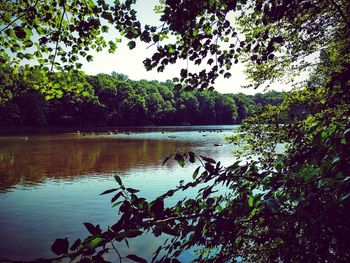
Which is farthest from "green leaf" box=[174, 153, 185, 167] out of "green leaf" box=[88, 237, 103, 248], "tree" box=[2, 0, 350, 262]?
"green leaf" box=[88, 237, 103, 248]

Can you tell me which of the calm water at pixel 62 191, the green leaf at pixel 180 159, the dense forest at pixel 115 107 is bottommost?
the calm water at pixel 62 191

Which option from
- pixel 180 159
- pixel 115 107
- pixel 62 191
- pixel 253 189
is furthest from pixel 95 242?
pixel 115 107

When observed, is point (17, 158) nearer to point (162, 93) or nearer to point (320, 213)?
point (320, 213)

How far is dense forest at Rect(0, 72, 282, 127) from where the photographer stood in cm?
8769

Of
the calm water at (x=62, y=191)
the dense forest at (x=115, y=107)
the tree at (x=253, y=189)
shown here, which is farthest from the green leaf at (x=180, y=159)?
the dense forest at (x=115, y=107)

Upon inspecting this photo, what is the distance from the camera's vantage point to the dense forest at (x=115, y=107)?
288 ft

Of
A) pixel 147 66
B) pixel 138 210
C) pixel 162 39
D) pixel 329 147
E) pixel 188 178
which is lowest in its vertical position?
pixel 188 178

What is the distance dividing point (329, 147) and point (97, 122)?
109 meters

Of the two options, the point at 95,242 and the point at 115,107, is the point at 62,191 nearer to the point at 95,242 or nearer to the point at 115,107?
the point at 95,242

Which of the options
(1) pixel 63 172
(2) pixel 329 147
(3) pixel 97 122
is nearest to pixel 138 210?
(2) pixel 329 147

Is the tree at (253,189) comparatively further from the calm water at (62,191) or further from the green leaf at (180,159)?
the calm water at (62,191)

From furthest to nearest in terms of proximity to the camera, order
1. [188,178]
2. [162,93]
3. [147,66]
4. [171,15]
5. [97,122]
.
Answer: [162,93] → [97,122] → [188,178] → [147,66] → [171,15]

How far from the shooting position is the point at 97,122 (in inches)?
4193

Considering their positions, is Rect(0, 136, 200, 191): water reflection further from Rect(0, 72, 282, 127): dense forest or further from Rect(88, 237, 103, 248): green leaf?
Rect(0, 72, 282, 127): dense forest
